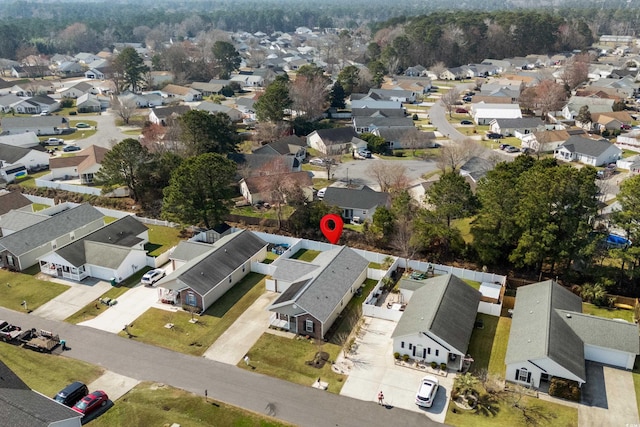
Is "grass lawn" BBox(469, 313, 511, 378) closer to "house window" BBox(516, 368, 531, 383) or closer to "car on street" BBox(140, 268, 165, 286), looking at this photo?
"house window" BBox(516, 368, 531, 383)

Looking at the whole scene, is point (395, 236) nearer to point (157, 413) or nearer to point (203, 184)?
point (203, 184)

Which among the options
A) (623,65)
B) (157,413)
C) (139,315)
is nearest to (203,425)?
(157,413)

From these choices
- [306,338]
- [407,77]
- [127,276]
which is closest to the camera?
[306,338]

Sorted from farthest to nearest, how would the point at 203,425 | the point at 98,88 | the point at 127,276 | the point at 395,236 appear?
the point at 98,88
the point at 395,236
the point at 127,276
the point at 203,425

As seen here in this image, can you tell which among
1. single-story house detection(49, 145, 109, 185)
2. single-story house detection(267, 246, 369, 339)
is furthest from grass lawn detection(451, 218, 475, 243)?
single-story house detection(49, 145, 109, 185)

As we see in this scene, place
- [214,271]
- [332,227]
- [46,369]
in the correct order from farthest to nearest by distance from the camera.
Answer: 1. [332,227]
2. [214,271]
3. [46,369]

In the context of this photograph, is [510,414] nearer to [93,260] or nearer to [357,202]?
[357,202]

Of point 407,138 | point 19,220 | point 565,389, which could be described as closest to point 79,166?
point 19,220
